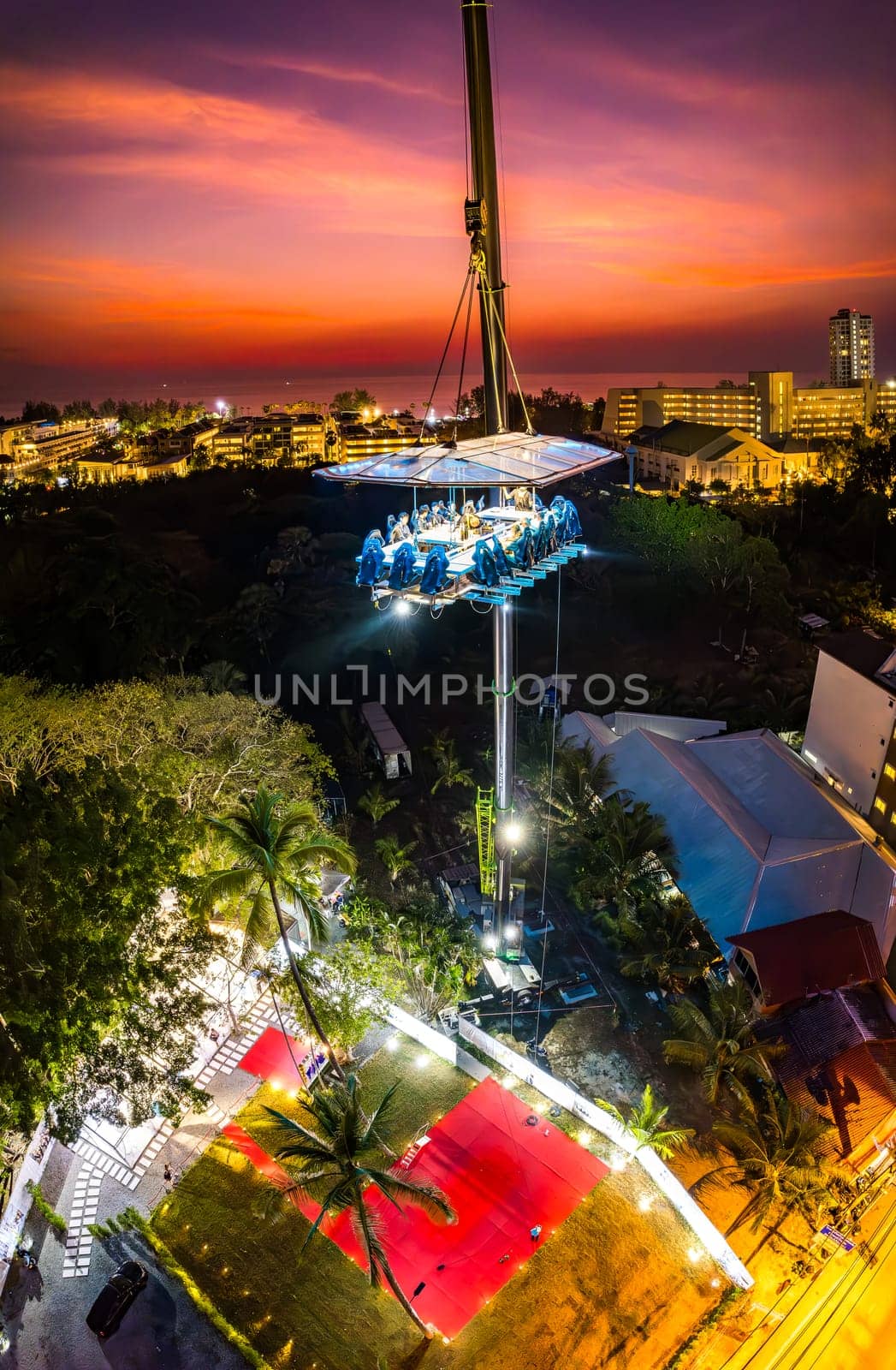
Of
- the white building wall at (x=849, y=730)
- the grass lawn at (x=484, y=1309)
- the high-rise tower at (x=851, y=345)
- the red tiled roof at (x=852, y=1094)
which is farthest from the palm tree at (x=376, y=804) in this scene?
the high-rise tower at (x=851, y=345)

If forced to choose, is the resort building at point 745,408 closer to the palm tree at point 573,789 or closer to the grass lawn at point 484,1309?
the palm tree at point 573,789

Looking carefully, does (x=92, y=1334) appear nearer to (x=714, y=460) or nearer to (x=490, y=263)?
(x=490, y=263)

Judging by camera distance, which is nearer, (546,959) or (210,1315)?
(210,1315)

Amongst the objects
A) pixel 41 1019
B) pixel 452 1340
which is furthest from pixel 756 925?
pixel 41 1019

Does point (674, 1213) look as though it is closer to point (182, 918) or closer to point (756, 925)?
point (756, 925)

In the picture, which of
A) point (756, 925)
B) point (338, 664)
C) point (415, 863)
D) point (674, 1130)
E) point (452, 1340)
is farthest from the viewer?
point (338, 664)
